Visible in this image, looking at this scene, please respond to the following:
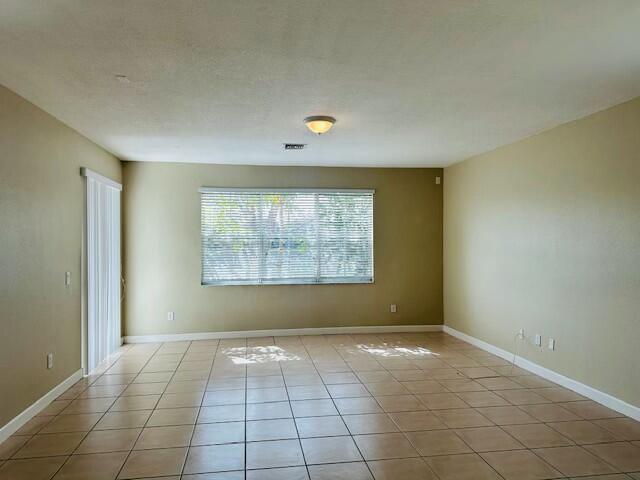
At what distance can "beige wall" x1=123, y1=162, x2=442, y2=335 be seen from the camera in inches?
248

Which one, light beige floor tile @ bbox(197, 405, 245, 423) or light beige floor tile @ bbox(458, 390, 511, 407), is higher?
light beige floor tile @ bbox(197, 405, 245, 423)

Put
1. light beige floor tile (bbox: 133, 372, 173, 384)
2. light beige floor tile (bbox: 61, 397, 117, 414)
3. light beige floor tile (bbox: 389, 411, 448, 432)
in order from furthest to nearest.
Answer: light beige floor tile (bbox: 133, 372, 173, 384) < light beige floor tile (bbox: 61, 397, 117, 414) < light beige floor tile (bbox: 389, 411, 448, 432)

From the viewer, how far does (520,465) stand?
2.85 m

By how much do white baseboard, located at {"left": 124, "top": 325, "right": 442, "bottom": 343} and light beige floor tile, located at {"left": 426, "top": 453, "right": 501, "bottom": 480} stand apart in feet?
12.5

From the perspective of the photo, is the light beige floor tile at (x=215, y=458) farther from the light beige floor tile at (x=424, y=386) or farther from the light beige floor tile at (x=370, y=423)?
the light beige floor tile at (x=424, y=386)

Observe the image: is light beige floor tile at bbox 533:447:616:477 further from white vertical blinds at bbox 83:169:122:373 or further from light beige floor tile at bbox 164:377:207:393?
white vertical blinds at bbox 83:169:122:373

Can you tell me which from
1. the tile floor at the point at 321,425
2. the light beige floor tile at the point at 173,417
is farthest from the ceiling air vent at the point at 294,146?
the light beige floor tile at the point at 173,417

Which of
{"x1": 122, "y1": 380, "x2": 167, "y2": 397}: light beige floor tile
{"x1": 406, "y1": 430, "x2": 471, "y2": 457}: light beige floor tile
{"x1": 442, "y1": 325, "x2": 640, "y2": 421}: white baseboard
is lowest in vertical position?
{"x1": 406, "y1": 430, "x2": 471, "y2": 457}: light beige floor tile

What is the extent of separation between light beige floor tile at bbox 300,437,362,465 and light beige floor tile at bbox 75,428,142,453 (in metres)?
1.19

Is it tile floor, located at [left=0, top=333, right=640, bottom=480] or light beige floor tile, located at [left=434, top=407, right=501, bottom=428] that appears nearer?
tile floor, located at [left=0, top=333, right=640, bottom=480]

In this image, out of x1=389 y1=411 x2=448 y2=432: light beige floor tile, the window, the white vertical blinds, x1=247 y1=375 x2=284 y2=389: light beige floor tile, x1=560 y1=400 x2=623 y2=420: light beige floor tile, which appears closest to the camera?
x1=389 y1=411 x2=448 y2=432: light beige floor tile

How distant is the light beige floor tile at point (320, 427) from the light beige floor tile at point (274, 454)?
0.18 metres

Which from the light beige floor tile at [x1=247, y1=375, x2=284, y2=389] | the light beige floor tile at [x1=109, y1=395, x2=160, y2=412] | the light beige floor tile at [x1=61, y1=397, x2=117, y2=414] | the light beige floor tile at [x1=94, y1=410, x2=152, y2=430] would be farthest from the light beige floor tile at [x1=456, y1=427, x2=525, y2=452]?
the light beige floor tile at [x1=61, y1=397, x2=117, y2=414]

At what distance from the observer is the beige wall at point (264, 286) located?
6.30m
